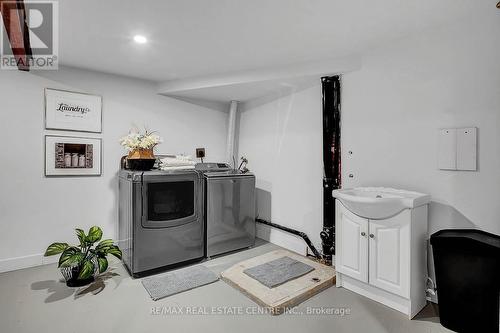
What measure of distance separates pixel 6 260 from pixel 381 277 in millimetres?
3927

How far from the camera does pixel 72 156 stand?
308 centimetres

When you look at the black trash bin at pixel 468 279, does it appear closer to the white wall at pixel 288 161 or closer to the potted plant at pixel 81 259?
the white wall at pixel 288 161

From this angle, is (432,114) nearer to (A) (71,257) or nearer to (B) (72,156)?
(A) (71,257)

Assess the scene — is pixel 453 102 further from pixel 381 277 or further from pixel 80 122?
pixel 80 122

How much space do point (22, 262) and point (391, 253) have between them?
12.8ft

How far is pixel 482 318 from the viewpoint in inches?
69.1

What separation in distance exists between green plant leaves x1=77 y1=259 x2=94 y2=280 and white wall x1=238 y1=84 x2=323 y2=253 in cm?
243

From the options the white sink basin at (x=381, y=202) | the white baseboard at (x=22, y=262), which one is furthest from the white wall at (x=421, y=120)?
the white baseboard at (x=22, y=262)

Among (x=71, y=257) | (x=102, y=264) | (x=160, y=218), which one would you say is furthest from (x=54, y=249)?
(x=160, y=218)

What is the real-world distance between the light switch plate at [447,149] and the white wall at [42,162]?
3386 mm

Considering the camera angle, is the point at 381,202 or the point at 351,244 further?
the point at 351,244

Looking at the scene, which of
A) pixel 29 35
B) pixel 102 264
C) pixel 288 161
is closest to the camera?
pixel 29 35

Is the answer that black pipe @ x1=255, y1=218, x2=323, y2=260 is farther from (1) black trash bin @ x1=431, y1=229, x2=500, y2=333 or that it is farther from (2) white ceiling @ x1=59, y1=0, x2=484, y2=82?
(2) white ceiling @ x1=59, y1=0, x2=484, y2=82

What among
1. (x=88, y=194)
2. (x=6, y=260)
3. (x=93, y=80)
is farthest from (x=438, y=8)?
(x=6, y=260)
